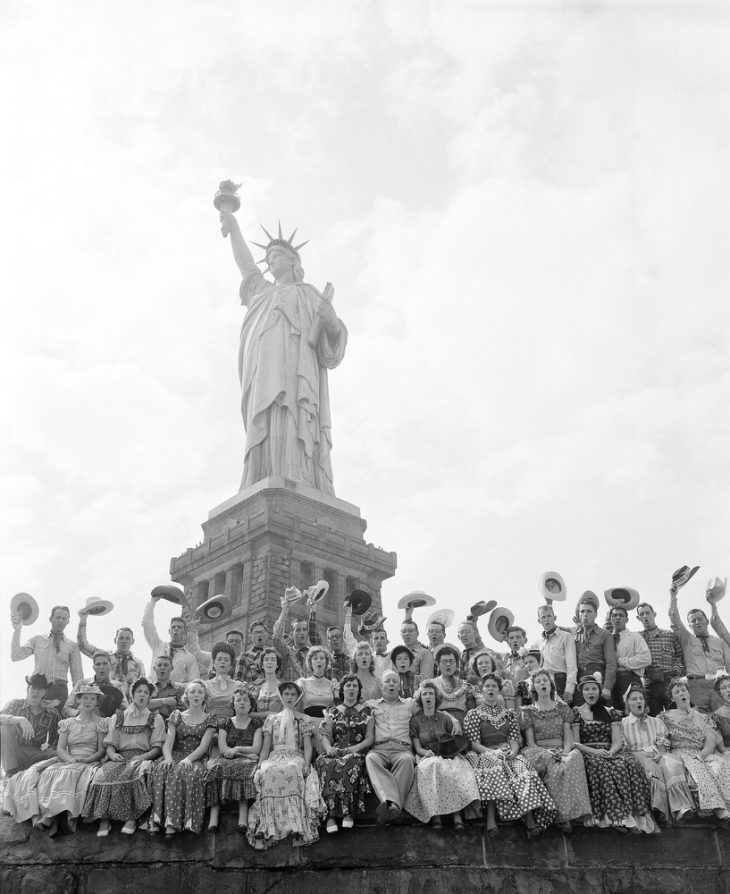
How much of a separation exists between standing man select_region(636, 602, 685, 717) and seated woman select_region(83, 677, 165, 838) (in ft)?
17.4

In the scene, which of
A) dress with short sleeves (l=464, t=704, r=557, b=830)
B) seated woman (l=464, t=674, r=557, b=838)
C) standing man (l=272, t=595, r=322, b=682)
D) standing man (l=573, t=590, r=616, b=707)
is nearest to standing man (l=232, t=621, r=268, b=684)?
standing man (l=272, t=595, r=322, b=682)

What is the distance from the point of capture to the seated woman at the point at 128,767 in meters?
8.86

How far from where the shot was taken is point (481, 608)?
13.7m

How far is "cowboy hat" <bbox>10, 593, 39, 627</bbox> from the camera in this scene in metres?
13.0

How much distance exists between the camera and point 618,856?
28.9 feet

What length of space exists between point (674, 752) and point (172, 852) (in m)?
4.86

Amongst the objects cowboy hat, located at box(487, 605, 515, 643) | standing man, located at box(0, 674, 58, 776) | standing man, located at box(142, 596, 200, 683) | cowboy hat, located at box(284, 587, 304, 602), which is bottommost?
standing man, located at box(0, 674, 58, 776)

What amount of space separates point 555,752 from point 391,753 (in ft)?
5.11

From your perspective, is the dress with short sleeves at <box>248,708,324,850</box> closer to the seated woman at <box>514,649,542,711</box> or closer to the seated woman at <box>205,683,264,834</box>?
the seated woman at <box>205,683,264,834</box>

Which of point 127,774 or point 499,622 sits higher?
point 499,622

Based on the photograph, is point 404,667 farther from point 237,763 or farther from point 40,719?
point 40,719

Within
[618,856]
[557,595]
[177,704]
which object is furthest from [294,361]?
[618,856]

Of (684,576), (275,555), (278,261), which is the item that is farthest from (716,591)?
(278,261)

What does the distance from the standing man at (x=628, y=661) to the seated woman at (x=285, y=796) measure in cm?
356
